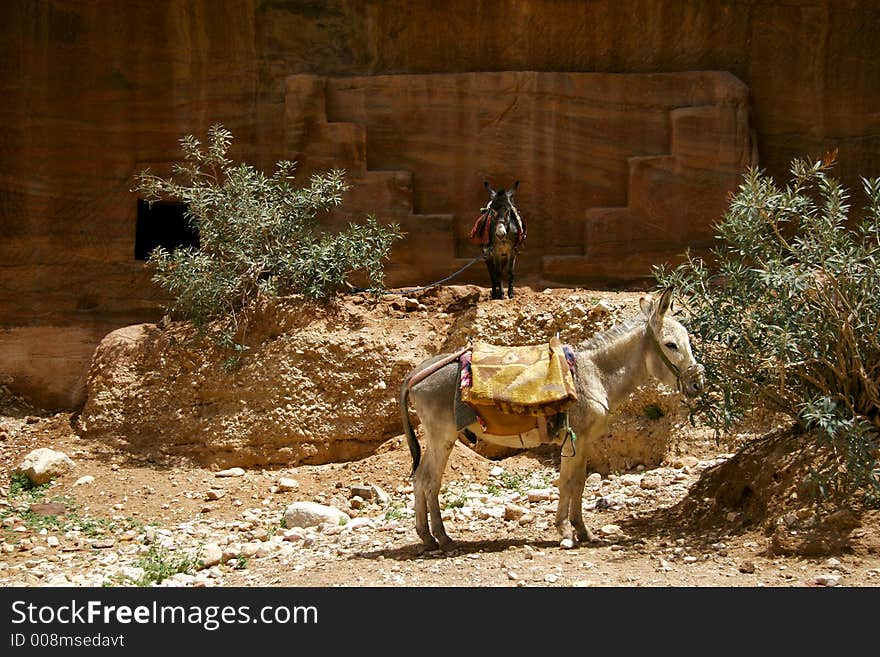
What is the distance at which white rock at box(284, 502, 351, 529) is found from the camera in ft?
35.0

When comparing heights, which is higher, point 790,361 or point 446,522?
point 790,361

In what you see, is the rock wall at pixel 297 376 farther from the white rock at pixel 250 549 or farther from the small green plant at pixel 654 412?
the white rock at pixel 250 549

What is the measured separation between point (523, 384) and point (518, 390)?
0.24 ft

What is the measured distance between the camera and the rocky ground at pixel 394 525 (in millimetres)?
7789

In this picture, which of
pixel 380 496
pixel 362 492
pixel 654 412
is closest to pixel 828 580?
pixel 654 412

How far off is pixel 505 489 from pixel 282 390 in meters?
3.44

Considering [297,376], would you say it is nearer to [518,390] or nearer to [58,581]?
[58,581]

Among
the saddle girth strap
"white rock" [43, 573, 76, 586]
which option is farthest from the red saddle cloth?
"white rock" [43, 573, 76, 586]

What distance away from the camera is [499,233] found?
43.3 ft

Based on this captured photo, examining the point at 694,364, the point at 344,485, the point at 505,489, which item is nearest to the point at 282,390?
the point at 344,485

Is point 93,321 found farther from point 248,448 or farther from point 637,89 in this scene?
point 637,89

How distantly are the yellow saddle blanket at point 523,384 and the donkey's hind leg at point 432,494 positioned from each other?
54 centimetres

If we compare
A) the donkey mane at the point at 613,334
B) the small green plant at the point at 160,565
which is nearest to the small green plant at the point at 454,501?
the donkey mane at the point at 613,334

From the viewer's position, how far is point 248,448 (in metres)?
13.1
